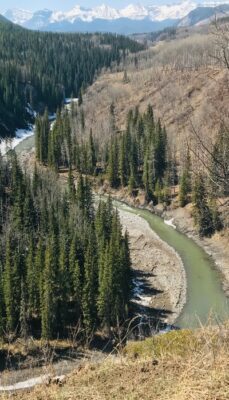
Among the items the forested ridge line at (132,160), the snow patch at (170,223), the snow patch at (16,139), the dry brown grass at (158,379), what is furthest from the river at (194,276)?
the snow patch at (16,139)

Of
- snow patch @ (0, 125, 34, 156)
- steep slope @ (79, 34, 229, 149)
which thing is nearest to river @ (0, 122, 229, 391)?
steep slope @ (79, 34, 229, 149)

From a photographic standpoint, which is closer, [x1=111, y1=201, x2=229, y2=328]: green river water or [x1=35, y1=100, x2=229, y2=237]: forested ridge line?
[x1=111, y1=201, x2=229, y2=328]: green river water

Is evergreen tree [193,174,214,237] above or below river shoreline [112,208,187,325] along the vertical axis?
above

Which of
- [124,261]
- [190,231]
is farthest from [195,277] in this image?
[190,231]

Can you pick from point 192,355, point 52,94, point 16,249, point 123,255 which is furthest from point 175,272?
point 52,94

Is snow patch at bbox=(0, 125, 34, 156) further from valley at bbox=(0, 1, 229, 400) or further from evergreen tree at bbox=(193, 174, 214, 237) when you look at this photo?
evergreen tree at bbox=(193, 174, 214, 237)

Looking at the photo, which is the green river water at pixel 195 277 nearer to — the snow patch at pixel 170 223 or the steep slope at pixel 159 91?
the snow patch at pixel 170 223
